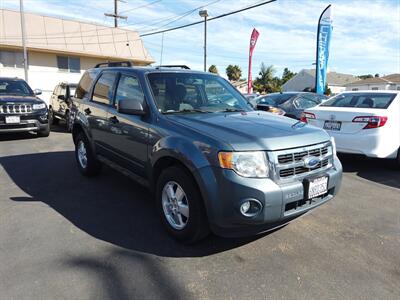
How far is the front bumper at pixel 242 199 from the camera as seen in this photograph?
2.84 meters

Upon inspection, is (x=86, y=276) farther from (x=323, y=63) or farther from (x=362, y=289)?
(x=323, y=63)

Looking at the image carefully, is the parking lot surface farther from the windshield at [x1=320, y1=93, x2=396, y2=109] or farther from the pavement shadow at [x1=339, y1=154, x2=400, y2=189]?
the windshield at [x1=320, y1=93, x2=396, y2=109]

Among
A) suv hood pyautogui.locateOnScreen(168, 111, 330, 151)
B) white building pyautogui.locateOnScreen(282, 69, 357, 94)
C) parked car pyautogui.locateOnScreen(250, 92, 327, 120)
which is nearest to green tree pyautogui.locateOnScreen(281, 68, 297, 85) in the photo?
white building pyautogui.locateOnScreen(282, 69, 357, 94)

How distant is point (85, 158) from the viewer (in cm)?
575

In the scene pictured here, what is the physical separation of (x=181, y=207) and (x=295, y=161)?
119 cm

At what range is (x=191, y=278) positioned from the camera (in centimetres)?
287

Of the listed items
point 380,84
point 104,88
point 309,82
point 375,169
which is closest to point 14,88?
point 104,88

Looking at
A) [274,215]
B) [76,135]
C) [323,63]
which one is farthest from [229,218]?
[323,63]

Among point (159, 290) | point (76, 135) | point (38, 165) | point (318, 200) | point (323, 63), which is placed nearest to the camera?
point (159, 290)

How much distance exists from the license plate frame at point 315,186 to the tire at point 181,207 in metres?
0.97

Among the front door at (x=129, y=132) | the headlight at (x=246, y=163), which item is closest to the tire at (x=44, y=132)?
the front door at (x=129, y=132)

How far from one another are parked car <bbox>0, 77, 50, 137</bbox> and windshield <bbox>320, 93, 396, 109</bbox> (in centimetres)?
760

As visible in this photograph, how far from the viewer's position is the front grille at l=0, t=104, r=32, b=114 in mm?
8836

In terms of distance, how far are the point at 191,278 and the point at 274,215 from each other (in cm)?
89
